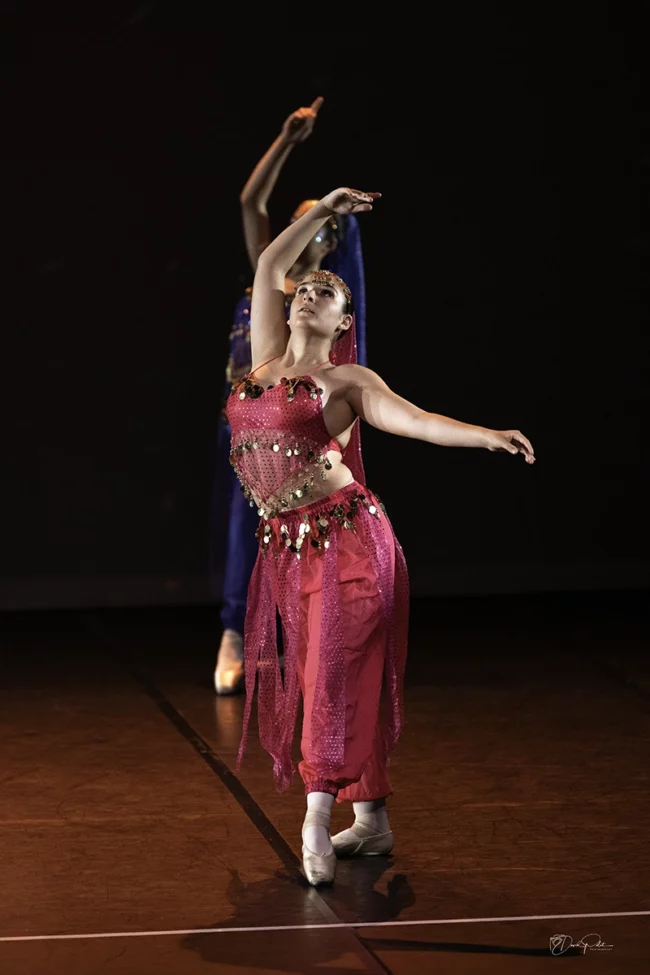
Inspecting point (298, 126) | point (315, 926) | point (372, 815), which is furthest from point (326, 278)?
point (315, 926)

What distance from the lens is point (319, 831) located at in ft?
9.86

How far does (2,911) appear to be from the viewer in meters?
2.81

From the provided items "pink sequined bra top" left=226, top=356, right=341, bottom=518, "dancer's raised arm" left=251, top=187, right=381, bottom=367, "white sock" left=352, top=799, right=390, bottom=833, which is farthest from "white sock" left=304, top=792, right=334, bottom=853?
"dancer's raised arm" left=251, top=187, right=381, bottom=367

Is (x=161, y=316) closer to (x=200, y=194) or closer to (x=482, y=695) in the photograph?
(x=200, y=194)

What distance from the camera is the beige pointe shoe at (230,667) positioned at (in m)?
4.86

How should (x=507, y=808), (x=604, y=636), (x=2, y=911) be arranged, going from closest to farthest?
1. (x=2, y=911)
2. (x=507, y=808)
3. (x=604, y=636)

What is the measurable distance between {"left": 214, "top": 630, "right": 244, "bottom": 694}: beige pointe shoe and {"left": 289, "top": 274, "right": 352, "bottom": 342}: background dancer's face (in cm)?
187

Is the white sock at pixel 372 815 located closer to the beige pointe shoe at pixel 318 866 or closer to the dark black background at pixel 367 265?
the beige pointe shoe at pixel 318 866

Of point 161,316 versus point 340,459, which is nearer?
point 340,459

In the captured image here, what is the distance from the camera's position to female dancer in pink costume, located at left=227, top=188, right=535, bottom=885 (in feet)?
10.0

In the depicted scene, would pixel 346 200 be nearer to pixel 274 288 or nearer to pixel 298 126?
pixel 274 288

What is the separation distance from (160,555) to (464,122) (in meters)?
2.16

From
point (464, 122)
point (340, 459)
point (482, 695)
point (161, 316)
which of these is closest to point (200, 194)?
point (161, 316)

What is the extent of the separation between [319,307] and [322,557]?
1.59 ft
